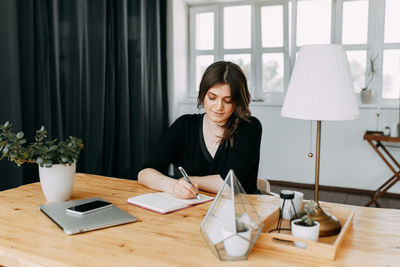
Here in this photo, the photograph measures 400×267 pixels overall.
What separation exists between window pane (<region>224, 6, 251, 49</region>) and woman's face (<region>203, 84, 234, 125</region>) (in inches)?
120

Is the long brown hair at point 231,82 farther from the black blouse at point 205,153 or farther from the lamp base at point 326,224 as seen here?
the lamp base at point 326,224

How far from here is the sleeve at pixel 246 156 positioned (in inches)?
72.6

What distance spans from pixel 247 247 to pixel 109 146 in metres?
2.70

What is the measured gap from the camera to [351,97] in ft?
3.76

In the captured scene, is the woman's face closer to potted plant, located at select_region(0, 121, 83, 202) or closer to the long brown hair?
the long brown hair

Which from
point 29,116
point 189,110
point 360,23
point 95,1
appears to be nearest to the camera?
point 29,116

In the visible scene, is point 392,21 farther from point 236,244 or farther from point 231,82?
point 236,244

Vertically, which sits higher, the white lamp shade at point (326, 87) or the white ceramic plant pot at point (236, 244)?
the white lamp shade at point (326, 87)

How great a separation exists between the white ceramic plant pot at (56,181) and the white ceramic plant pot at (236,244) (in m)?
0.76

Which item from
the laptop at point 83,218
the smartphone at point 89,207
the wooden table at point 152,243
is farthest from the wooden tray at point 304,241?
the smartphone at point 89,207

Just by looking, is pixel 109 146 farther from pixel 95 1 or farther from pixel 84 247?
pixel 84 247

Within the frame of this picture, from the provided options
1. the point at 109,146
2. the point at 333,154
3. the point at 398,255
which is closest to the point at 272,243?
the point at 398,255

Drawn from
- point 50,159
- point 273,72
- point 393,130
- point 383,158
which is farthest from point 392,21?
point 50,159

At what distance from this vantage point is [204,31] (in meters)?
4.96
